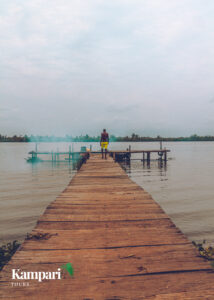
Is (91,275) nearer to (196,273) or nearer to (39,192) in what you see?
(196,273)

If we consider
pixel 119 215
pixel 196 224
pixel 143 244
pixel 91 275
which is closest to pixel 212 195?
pixel 196 224

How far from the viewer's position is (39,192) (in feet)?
46.9

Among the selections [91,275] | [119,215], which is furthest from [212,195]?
[91,275]

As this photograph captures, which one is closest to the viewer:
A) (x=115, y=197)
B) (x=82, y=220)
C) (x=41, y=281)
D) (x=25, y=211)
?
(x=41, y=281)

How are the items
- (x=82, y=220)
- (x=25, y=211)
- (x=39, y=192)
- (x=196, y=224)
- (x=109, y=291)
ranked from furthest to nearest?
(x=39, y=192) → (x=25, y=211) → (x=196, y=224) → (x=82, y=220) → (x=109, y=291)

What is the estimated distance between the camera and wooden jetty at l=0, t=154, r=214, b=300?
1.84 m

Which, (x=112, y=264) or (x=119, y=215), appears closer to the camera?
(x=112, y=264)

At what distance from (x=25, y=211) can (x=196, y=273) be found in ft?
30.5

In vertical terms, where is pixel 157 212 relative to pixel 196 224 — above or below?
above

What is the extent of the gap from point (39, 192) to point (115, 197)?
1017cm

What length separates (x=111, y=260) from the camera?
91.6 inches

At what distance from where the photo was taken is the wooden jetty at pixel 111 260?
6.05ft

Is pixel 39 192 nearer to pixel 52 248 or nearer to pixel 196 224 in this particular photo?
pixel 196 224

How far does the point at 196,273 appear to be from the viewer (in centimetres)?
208
